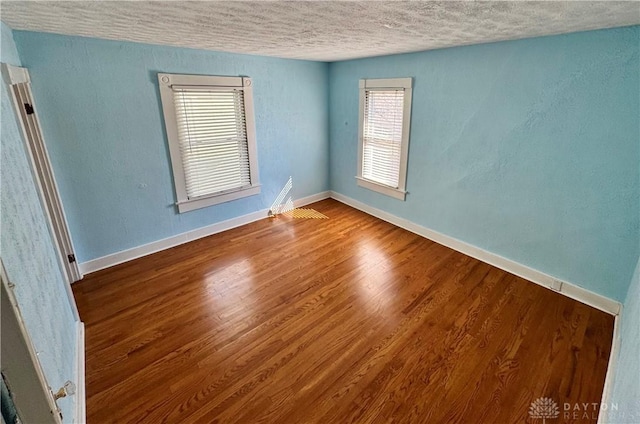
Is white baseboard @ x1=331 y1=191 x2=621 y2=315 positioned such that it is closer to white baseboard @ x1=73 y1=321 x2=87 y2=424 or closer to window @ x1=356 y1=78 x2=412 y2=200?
window @ x1=356 y1=78 x2=412 y2=200

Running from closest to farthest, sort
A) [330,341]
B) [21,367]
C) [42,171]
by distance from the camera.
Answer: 1. [21,367]
2. [330,341]
3. [42,171]

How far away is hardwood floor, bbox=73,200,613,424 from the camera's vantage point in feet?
5.80

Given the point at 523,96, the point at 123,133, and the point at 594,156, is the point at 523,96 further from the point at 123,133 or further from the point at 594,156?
the point at 123,133

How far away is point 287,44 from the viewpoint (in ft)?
9.18

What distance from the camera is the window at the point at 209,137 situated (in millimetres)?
3199

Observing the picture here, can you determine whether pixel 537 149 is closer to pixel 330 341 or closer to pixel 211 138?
pixel 330 341

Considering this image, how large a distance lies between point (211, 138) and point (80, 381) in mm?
2517

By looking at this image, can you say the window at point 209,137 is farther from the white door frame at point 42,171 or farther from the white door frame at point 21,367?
the white door frame at point 21,367

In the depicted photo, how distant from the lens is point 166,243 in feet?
11.5

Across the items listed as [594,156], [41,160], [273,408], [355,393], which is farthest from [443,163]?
[41,160]

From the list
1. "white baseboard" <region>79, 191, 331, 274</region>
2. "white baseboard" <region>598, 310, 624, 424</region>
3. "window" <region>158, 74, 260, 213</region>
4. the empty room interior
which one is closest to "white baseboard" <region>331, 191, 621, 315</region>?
the empty room interior

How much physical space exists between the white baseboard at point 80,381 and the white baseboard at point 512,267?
3.41 meters

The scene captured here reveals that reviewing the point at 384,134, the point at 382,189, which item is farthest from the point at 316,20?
the point at 382,189

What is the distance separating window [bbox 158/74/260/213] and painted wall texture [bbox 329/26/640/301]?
5.95 feet
